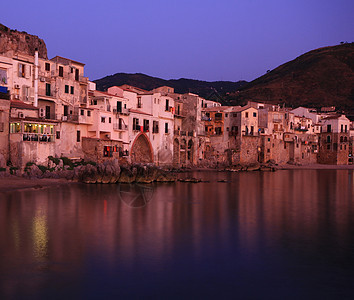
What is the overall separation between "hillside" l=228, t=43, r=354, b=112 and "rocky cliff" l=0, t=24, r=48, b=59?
6215 centimetres

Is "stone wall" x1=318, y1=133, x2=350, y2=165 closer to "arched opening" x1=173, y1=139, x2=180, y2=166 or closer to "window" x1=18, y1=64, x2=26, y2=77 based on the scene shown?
"arched opening" x1=173, y1=139, x2=180, y2=166

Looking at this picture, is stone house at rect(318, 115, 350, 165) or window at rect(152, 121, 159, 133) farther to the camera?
stone house at rect(318, 115, 350, 165)

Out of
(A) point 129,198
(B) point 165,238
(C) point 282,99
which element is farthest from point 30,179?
(C) point 282,99

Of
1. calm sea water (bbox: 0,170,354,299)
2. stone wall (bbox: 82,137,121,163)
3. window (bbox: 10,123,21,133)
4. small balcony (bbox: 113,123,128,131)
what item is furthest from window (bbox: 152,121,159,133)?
calm sea water (bbox: 0,170,354,299)

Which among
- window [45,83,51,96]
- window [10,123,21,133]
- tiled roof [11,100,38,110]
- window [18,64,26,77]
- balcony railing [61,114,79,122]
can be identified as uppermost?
window [18,64,26,77]

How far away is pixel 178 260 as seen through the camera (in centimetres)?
1552

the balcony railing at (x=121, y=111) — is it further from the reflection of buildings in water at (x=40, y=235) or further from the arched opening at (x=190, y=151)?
the reflection of buildings in water at (x=40, y=235)

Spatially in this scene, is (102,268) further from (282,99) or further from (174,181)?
(282,99)

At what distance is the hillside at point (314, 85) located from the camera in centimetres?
12912

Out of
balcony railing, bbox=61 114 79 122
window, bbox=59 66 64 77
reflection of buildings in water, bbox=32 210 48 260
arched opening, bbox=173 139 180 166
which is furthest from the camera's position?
arched opening, bbox=173 139 180 166

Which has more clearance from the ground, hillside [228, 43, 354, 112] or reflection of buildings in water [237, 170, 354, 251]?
hillside [228, 43, 354, 112]

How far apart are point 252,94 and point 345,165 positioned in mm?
56320

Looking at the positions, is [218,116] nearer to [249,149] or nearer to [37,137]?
[249,149]

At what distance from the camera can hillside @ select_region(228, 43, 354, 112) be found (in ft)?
424
